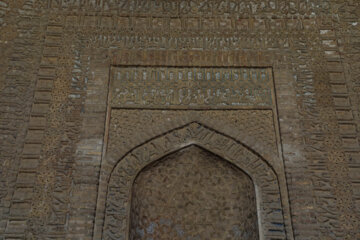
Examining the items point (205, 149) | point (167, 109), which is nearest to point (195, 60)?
point (167, 109)

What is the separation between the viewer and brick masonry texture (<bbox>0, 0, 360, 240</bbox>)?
3922 mm

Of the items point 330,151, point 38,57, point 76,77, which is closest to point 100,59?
point 76,77

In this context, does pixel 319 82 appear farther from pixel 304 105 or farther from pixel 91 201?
pixel 91 201

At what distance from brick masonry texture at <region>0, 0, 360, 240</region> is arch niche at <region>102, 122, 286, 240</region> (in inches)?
0.4

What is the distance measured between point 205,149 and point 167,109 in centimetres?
58

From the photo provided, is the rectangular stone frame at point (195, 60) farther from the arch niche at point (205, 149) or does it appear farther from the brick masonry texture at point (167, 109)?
the arch niche at point (205, 149)

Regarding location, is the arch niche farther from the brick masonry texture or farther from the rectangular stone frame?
the rectangular stone frame

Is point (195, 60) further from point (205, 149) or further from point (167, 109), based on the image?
point (205, 149)

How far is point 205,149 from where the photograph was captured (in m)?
4.26

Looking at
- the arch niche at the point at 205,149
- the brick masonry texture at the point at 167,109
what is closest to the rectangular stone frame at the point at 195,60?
the brick masonry texture at the point at 167,109

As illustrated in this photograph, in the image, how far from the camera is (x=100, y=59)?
4.58 meters

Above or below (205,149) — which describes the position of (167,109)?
above

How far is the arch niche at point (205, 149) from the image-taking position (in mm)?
3898

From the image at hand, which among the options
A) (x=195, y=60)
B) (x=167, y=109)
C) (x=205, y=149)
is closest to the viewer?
(x=205, y=149)
